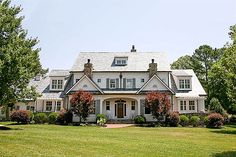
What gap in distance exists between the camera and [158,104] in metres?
36.9

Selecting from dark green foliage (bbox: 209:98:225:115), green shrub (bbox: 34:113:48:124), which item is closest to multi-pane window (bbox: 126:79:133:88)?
green shrub (bbox: 34:113:48:124)

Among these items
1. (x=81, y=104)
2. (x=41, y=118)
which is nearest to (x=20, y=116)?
(x=41, y=118)

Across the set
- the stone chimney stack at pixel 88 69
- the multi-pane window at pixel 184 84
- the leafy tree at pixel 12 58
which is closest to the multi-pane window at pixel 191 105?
the multi-pane window at pixel 184 84

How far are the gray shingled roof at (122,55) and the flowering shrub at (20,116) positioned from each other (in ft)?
34.9

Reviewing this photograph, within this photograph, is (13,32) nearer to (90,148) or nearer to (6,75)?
(6,75)

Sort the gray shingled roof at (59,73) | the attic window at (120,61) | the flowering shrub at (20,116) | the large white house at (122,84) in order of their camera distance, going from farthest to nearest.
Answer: the gray shingled roof at (59,73), the attic window at (120,61), the large white house at (122,84), the flowering shrub at (20,116)

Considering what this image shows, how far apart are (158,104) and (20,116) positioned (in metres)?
16.7

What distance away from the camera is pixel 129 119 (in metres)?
41.5

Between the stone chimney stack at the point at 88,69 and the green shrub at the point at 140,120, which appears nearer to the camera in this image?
the green shrub at the point at 140,120

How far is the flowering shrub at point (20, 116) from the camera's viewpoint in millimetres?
36000

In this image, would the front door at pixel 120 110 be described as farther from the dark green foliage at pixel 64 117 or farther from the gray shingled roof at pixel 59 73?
the gray shingled roof at pixel 59 73

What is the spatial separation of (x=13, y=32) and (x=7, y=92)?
16.4 ft

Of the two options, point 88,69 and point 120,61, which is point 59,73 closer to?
point 88,69

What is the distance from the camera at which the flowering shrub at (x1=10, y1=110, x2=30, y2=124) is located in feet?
118
